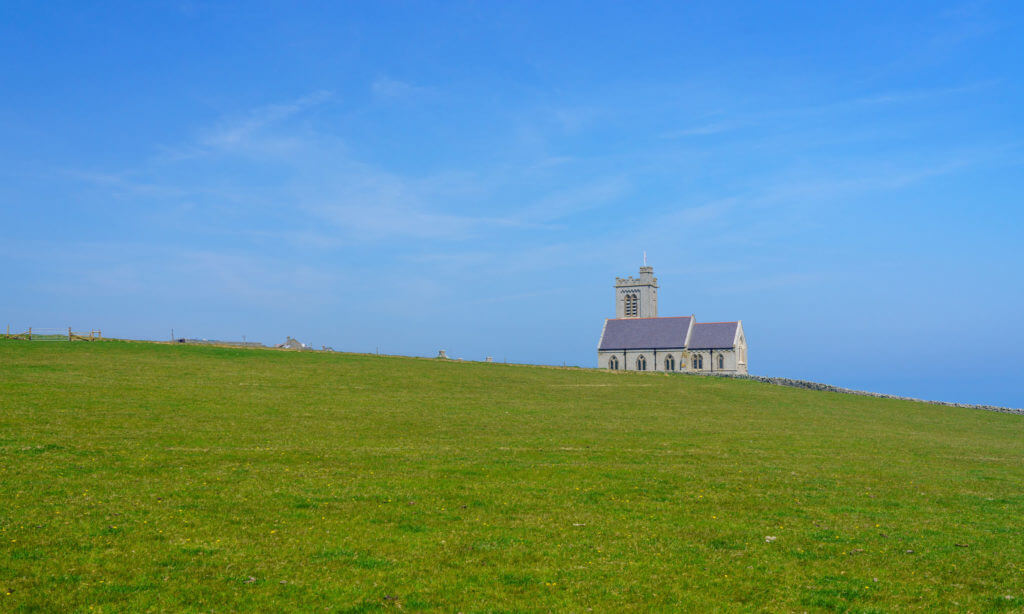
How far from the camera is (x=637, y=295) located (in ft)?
494

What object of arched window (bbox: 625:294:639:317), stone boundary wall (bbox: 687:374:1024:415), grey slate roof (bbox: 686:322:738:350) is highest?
arched window (bbox: 625:294:639:317)

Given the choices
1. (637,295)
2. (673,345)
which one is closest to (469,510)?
(673,345)

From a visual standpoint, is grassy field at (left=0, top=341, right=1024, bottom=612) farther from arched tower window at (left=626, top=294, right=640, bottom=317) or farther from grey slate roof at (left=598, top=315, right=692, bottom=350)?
arched tower window at (left=626, top=294, right=640, bottom=317)

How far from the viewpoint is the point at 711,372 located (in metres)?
124

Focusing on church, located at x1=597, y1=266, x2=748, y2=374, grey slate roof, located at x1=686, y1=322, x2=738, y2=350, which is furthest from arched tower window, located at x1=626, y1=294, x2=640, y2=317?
grey slate roof, located at x1=686, y1=322, x2=738, y2=350

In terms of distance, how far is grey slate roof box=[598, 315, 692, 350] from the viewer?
426 ft

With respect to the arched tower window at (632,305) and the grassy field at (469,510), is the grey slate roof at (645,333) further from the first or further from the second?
the grassy field at (469,510)

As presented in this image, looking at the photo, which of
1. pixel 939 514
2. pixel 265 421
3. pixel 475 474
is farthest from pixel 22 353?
pixel 939 514

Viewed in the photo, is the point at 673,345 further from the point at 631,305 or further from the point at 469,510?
the point at 469,510

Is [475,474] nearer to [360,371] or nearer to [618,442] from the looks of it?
[618,442]

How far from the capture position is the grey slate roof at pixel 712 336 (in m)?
125

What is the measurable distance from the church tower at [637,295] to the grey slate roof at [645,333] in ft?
42.9

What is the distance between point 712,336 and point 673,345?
7336mm

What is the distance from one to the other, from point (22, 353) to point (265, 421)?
1562 inches
